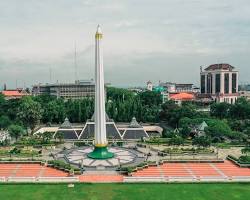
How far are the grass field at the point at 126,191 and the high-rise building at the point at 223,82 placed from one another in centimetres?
9396

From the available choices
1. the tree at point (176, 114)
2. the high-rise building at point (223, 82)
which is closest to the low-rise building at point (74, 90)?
the high-rise building at point (223, 82)

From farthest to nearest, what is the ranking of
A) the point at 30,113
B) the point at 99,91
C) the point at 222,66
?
the point at 222,66
the point at 30,113
the point at 99,91

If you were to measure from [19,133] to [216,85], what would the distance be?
86710mm

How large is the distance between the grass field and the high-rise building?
308 feet

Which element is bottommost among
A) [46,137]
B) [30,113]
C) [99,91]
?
[46,137]

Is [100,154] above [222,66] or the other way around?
the other way around

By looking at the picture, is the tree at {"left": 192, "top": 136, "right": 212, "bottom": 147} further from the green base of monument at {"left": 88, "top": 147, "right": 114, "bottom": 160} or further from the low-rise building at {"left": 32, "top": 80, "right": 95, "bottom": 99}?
the low-rise building at {"left": 32, "top": 80, "right": 95, "bottom": 99}

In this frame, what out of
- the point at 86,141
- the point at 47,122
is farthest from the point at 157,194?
the point at 47,122

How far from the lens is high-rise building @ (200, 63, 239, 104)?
12756 cm

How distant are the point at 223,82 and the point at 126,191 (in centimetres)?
10107

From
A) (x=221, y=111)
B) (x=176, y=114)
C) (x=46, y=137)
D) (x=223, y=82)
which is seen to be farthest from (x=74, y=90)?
(x=46, y=137)

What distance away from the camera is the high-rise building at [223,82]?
419ft

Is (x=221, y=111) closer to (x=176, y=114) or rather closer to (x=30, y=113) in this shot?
(x=176, y=114)

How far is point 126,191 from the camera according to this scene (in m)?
35.1
